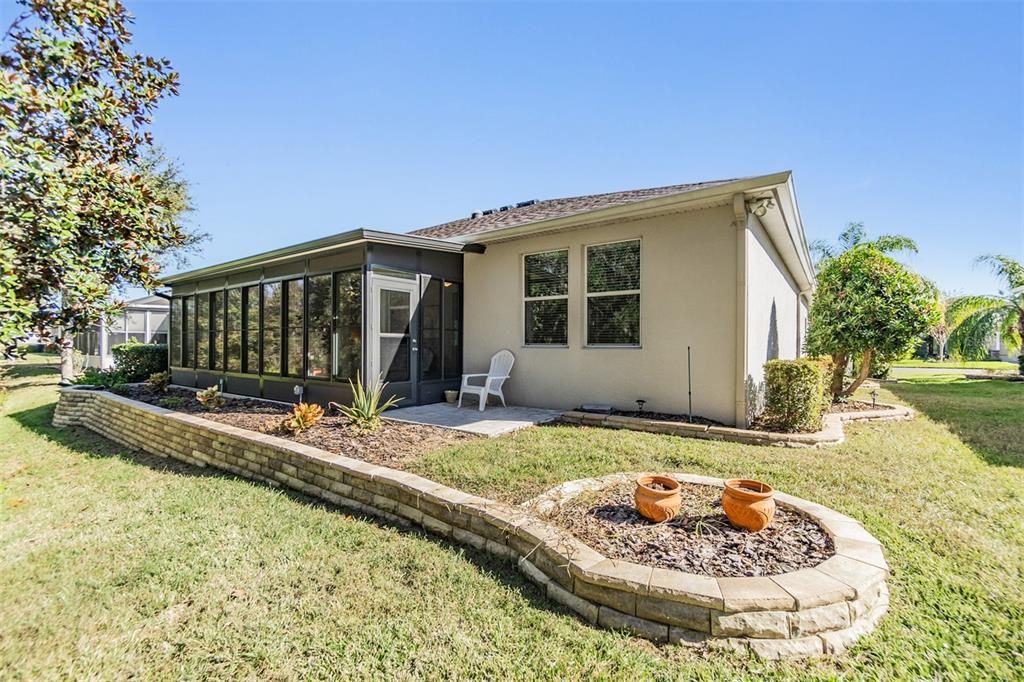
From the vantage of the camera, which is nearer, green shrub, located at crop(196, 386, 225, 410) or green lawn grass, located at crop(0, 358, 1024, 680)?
green lawn grass, located at crop(0, 358, 1024, 680)

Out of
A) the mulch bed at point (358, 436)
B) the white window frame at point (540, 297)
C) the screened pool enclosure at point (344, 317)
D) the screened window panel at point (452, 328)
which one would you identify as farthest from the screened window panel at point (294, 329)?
the white window frame at point (540, 297)

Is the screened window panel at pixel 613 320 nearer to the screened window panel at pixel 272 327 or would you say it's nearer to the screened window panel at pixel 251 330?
the screened window panel at pixel 272 327

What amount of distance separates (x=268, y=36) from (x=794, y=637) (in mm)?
8957

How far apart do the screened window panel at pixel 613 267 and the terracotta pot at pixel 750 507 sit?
4030mm

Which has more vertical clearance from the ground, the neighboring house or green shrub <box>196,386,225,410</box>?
the neighboring house

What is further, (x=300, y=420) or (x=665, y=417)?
(x=665, y=417)

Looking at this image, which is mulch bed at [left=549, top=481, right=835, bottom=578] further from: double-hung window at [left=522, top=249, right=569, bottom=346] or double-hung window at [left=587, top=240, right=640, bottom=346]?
double-hung window at [left=522, top=249, right=569, bottom=346]

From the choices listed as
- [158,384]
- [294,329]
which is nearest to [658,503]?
[294,329]

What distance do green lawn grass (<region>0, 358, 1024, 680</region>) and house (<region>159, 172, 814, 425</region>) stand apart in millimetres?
1439

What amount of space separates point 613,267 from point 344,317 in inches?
173

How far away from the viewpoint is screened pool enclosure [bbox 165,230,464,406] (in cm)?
706

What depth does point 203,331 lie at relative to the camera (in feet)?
35.1

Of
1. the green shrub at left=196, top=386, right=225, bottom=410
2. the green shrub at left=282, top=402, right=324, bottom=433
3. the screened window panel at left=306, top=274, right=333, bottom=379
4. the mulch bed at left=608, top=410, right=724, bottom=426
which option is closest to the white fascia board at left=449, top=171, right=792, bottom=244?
the screened window panel at left=306, top=274, right=333, bottom=379

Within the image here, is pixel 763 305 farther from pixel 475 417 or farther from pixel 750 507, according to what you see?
pixel 750 507
